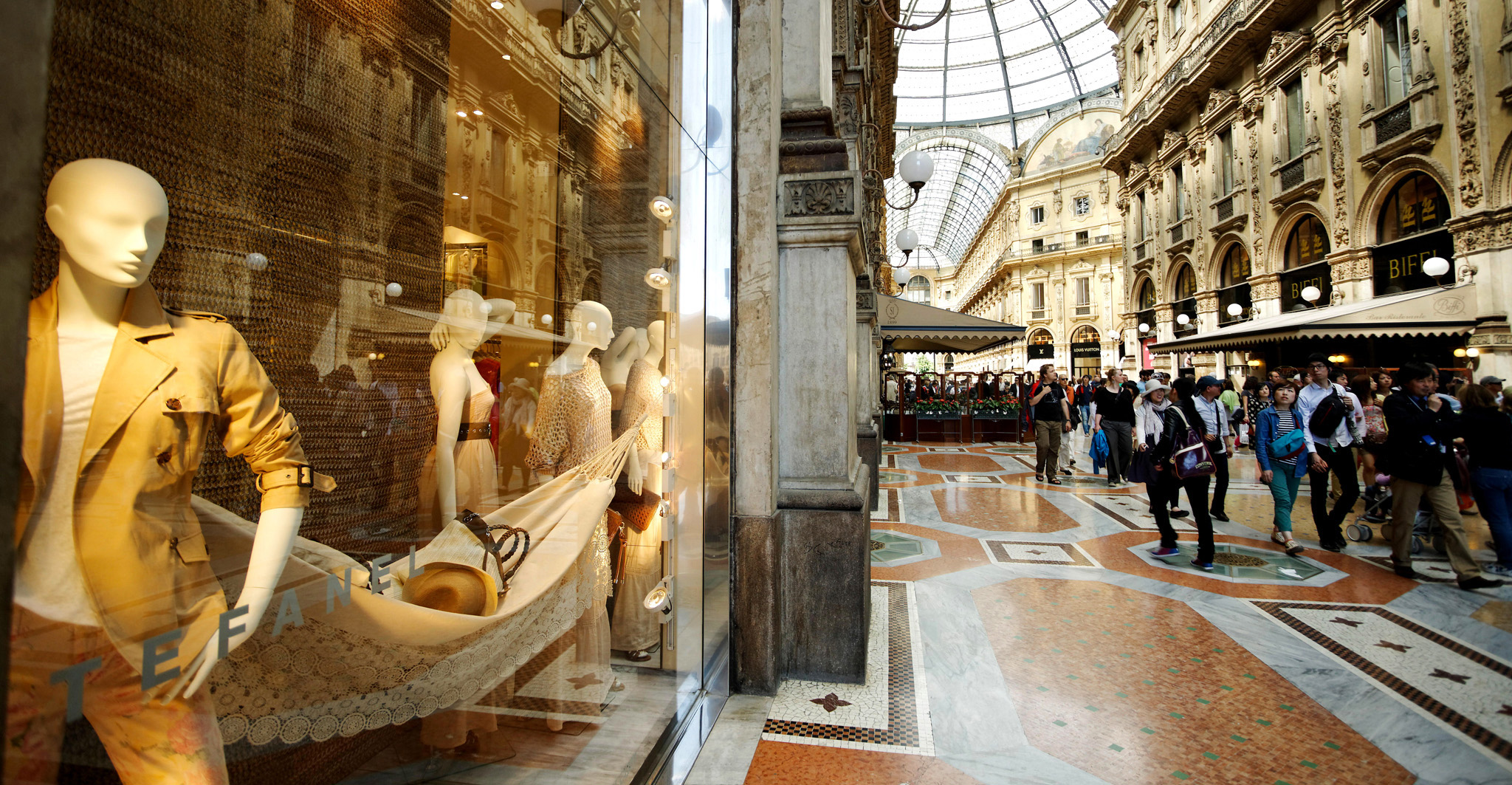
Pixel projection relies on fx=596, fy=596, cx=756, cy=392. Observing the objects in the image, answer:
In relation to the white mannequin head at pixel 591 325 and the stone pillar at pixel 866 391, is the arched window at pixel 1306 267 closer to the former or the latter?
the stone pillar at pixel 866 391

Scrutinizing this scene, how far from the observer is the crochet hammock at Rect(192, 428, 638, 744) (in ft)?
3.10

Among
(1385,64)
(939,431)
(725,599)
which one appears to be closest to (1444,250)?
(1385,64)

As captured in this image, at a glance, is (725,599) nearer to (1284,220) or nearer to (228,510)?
(228,510)

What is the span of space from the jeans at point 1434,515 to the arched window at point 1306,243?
1655 centimetres

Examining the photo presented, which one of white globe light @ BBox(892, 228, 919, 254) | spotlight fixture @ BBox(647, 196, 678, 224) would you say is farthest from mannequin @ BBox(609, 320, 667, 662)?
white globe light @ BBox(892, 228, 919, 254)

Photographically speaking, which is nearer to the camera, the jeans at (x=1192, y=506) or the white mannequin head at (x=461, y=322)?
the white mannequin head at (x=461, y=322)

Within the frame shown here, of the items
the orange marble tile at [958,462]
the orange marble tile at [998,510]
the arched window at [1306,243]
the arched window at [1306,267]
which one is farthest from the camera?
the arched window at [1306,243]

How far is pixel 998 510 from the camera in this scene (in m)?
7.54

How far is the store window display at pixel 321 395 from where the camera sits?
29.3 inches

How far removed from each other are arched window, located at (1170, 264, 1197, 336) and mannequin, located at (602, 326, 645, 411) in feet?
84.9

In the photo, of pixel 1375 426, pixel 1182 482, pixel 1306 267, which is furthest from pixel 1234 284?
pixel 1182 482

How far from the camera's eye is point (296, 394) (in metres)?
1.08

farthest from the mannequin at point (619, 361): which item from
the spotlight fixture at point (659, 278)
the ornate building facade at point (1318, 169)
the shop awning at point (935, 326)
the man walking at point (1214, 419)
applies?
the ornate building facade at point (1318, 169)

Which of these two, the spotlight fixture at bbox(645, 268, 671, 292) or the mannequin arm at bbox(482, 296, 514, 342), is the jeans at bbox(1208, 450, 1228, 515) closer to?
the spotlight fixture at bbox(645, 268, 671, 292)
